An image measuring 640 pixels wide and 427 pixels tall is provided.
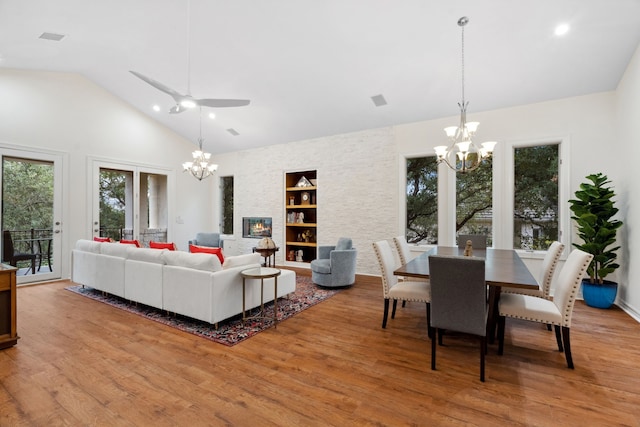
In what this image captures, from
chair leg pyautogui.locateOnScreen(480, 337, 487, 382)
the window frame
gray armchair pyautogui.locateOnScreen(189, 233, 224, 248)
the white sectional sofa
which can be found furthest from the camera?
gray armchair pyautogui.locateOnScreen(189, 233, 224, 248)

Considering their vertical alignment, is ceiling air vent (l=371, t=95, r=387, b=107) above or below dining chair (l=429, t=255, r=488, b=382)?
above

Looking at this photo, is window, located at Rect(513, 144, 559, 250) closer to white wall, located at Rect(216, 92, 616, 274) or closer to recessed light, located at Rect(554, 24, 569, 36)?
white wall, located at Rect(216, 92, 616, 274)

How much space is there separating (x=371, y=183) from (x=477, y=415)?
445 centimetres

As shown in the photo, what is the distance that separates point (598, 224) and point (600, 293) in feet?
2.96

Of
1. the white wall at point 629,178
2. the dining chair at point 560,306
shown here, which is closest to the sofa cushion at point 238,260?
the dining chair at point 560,306

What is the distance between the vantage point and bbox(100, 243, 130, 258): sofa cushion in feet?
13.1

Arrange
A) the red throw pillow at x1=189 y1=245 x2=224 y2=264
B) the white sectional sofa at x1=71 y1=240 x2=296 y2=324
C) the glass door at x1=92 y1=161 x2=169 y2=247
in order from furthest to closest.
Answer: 1. the glass door at x1=92 y1=161 x2=169 y2=247
2. the red throw pillow at x1=189 y1=245 x2=224 y2=264
3. the white sectional sofa at x1=71 y1=240 x2=296 y2=324

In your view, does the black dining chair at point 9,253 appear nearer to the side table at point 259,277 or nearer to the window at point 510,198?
the side table at point 259,277

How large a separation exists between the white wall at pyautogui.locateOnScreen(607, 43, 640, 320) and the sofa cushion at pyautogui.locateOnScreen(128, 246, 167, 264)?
5704 millimetres

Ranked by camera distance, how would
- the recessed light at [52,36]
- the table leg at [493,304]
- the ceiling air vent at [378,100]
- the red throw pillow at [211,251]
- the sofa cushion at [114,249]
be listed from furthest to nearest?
the ceiling air vent at [378,100] → the recessed light at [52,36] → the sofa cushion at [114,249] → the red throw pillow at [211,251] → the table leg at [493,304]

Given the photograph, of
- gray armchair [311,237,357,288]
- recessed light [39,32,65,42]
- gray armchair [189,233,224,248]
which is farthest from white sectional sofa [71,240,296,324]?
recessed light [39,32,65,42]

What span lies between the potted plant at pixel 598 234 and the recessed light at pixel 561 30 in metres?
1.84

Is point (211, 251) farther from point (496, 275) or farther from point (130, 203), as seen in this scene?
point (130, 203)

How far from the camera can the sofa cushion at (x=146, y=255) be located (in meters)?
3.54
